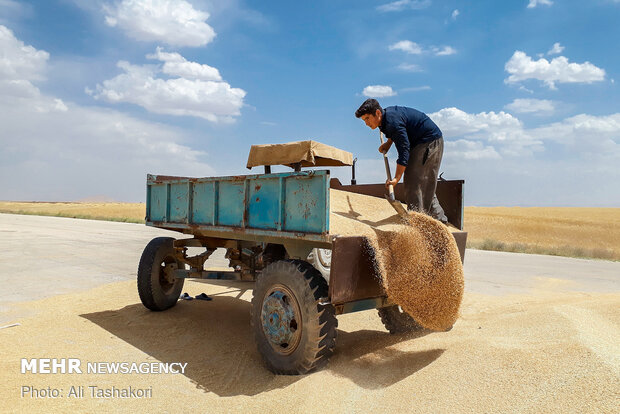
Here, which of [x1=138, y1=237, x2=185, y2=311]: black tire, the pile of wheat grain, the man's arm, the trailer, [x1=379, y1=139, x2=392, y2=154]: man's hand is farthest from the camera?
[x1=138, y1=237, x2=185, y2=311]: black tire

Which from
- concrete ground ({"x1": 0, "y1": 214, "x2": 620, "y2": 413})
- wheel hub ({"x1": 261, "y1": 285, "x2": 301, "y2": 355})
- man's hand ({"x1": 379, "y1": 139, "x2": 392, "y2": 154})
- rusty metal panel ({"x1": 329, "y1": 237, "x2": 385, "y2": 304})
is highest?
man's hand ({"x1": 379, "y1": 139, "x2": 392, "y2": 154})

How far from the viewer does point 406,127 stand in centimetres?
477

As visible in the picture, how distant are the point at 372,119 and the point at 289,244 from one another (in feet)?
5.22

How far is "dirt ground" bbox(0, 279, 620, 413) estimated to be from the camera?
135 inches

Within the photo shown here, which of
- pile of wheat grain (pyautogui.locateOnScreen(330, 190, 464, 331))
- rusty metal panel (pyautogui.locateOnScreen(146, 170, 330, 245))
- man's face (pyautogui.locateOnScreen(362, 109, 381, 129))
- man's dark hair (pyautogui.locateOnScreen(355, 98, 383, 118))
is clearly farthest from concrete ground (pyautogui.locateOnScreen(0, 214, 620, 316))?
man's dark hair (pyautogui.locateOnScreen(355, 98, 383, 118))

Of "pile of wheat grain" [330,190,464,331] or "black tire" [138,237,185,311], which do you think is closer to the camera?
"pile of wheat grain" [330,190,464,331]

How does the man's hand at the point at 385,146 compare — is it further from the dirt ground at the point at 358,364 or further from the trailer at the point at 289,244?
the dirt ground at the point at 358,364

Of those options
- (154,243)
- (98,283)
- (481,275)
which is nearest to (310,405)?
(154,243)

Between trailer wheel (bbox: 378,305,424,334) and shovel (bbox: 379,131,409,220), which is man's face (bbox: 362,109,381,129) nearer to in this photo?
shovel (bbox: 379,131,409,220)

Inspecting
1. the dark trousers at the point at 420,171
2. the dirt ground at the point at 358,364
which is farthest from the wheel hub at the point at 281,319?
the dark trousers at the point at 420,171

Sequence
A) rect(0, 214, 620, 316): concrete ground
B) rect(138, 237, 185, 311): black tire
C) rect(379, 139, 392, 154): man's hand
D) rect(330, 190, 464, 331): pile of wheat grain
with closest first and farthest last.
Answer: rect(330, 190, 464, 331): pile of wheat grain < rect(379, 139, 392, 154): man's hand < rect(138, 237, 185, 311): black tire < rect(0, 214, 620, 316): concrete ground

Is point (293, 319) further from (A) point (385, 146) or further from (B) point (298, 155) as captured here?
(B) point (298, 155)

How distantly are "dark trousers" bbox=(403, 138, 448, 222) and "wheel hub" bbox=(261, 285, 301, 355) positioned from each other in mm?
1655

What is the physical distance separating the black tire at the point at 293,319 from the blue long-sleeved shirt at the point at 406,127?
5.20 feet
